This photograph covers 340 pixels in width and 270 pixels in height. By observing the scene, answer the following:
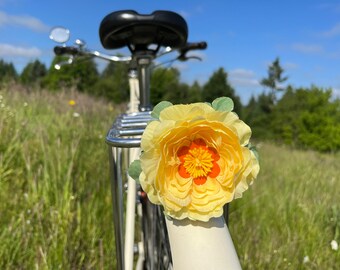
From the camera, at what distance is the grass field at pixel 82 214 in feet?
4.67

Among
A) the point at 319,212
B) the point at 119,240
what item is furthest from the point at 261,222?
the point at 119,240

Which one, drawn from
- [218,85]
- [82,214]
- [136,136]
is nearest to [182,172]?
[136,136]

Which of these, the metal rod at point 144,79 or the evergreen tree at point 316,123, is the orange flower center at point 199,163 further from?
the evergreen tree at point 316,123

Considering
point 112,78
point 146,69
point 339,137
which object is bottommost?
point 339,137

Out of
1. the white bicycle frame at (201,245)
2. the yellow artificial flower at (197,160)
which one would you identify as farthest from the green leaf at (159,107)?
the white bicycle frame at (201,245)

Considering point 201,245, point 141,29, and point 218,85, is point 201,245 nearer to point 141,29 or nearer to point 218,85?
point 141,29

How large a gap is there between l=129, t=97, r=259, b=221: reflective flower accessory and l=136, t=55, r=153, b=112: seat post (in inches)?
28.7

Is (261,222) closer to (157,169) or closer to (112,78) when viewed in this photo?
(157,169)

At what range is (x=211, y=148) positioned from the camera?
0.52 metres

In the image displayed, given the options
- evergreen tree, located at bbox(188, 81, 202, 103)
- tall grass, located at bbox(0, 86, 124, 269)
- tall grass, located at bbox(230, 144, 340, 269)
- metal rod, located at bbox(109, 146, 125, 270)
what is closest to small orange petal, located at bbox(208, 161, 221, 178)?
metal rod, located at bbox(109, 146, 125, 270)

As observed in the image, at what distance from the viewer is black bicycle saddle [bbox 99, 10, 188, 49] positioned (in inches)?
43.3

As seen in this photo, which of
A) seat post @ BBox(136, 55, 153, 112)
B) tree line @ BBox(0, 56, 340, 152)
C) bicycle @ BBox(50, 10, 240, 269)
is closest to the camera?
bicycle @ BBox(50, 10, 240, 269)

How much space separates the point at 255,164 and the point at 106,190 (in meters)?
1.65

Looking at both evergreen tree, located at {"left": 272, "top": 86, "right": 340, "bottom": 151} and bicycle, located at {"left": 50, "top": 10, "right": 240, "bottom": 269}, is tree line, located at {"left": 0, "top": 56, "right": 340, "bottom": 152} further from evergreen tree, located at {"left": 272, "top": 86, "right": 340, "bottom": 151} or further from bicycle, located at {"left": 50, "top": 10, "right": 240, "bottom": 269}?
bicycle, located at {"left": 50, "top": 10, "right": 240, "bottom": 269}
